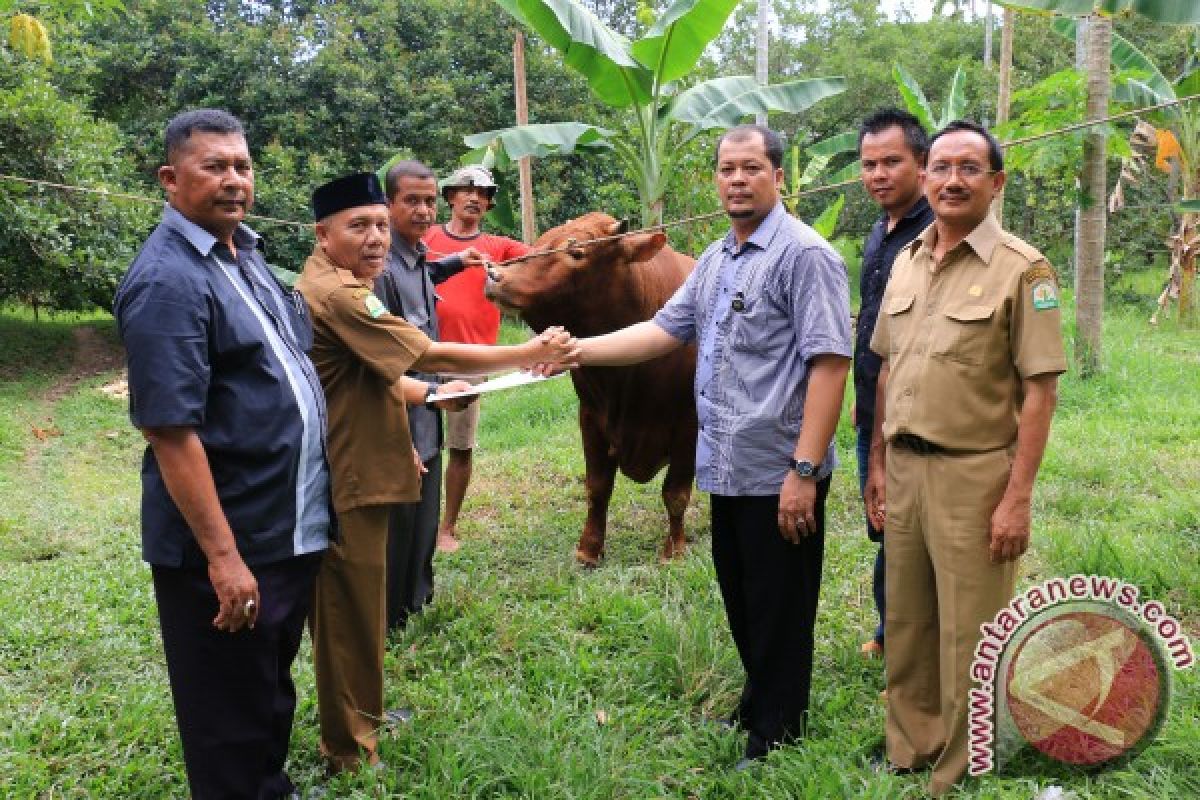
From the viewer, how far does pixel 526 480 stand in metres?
6.70

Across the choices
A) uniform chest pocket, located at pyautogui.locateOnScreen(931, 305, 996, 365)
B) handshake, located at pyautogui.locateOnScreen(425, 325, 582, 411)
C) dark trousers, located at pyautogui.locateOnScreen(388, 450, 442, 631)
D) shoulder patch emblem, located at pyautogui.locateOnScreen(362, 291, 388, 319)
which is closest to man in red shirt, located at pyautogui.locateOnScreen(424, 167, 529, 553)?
dark trousers, located at pyautogui.locateOnScreen(388, 450, 442, 631)

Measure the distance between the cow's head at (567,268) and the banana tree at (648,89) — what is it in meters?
2.48

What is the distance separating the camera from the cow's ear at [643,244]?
449 cm

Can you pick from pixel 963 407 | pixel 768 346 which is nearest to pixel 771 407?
pixel 768 346

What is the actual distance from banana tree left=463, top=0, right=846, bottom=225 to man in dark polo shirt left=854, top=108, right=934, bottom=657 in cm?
341

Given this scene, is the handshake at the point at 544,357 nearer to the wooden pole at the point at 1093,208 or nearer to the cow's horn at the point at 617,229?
the cow's horn at the point at 617,229

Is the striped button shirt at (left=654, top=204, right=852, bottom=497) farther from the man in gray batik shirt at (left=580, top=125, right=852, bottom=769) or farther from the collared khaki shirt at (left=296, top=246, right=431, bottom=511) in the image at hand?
the collared khaki shirt at (left=296, top=246, right=431, bottom=511)

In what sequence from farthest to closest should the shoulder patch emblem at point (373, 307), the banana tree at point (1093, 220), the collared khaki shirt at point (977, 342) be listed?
the banana tree at point (1093, 220) → the shoulder patch emblem at point (373, 307) → the collared khaki shirt at point (977, 342)

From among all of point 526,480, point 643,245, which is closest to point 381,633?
point 643,245

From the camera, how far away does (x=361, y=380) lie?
3.07m

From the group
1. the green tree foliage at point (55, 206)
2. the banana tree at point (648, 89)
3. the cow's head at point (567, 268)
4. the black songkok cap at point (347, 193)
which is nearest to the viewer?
the black songkok cap at point (347, 193)

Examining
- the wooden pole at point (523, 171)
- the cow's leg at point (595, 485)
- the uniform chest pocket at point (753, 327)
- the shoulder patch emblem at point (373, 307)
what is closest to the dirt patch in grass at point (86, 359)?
the wooden pole at point (523, 171)

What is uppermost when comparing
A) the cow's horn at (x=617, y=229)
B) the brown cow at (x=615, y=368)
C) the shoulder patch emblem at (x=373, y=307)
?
the cow's horn at (x=617, y=229)

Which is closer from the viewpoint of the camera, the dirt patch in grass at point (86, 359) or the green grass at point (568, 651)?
the green grass at point (568, 651)
